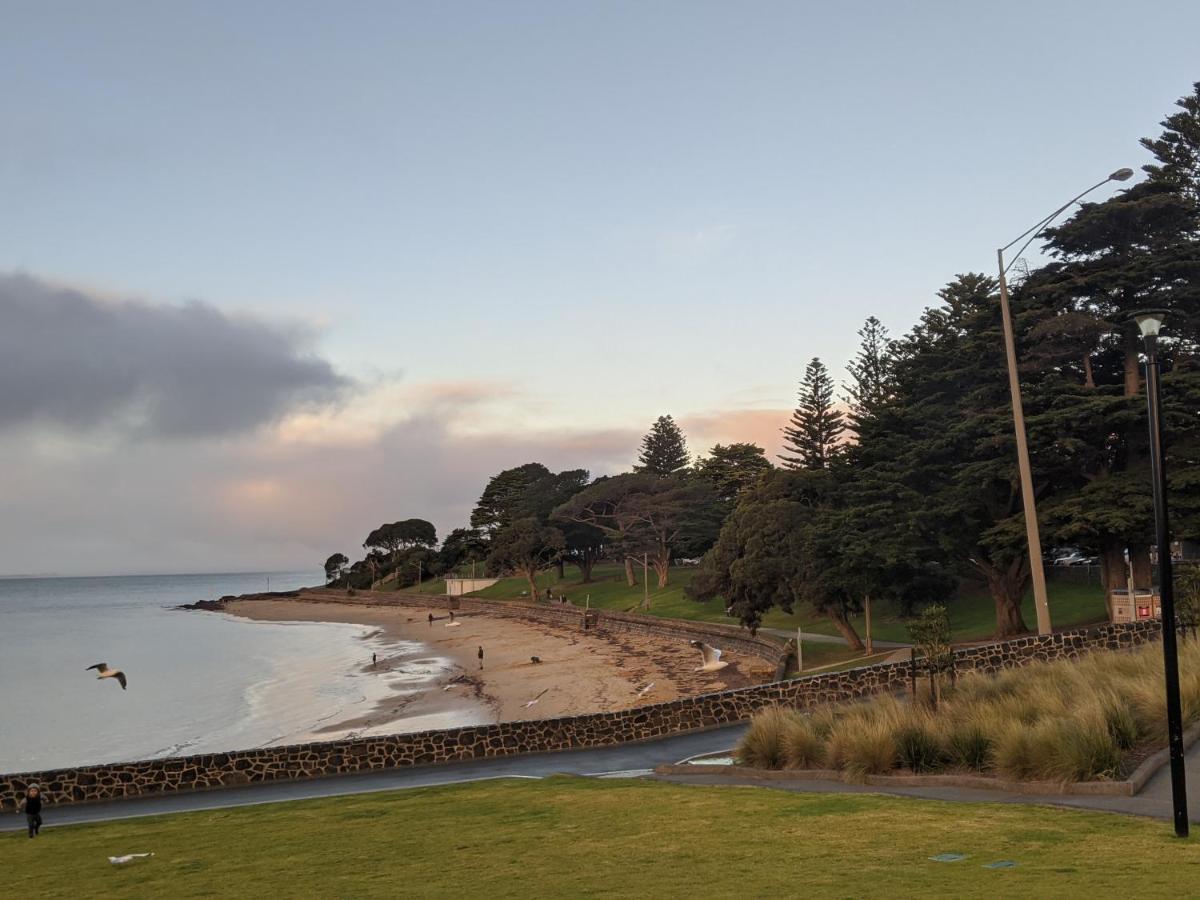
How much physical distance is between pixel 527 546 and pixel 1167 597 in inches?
3457

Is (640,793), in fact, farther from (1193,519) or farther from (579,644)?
(579,644)

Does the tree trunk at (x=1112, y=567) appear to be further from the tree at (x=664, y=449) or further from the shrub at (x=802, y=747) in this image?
the tree at (x=664, y=449)

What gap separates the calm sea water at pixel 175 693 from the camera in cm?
3509

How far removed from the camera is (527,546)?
95812 mm

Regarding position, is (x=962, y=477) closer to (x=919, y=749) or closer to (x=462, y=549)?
(x=919, y=749)

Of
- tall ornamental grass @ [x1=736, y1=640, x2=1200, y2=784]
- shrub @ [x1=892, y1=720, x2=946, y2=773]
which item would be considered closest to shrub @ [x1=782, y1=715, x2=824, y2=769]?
tall ornamental grass @ [x1=736, y1=640, x2=1200, y2=784]

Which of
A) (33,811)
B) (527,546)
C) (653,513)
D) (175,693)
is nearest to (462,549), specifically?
(527,546)

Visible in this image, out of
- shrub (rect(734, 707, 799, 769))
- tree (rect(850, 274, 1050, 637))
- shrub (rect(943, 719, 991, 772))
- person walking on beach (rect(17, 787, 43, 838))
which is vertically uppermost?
tree (rect(850, 274, 1050, 637))

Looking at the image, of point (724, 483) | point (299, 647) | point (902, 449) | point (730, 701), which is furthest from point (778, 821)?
point (724, 483)

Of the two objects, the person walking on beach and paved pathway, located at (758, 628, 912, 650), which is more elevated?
the person walking on beach

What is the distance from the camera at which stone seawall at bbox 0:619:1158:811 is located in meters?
20.0

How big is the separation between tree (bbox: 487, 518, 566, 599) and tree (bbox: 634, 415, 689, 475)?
105 ft

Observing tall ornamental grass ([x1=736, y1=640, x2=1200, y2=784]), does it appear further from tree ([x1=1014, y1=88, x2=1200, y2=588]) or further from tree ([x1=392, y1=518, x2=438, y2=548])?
tree ([x1=392, y1=518, x2=438, y2=548])

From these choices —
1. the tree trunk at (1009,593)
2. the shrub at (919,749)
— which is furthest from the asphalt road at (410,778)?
the tree trunk at (1009,593)
